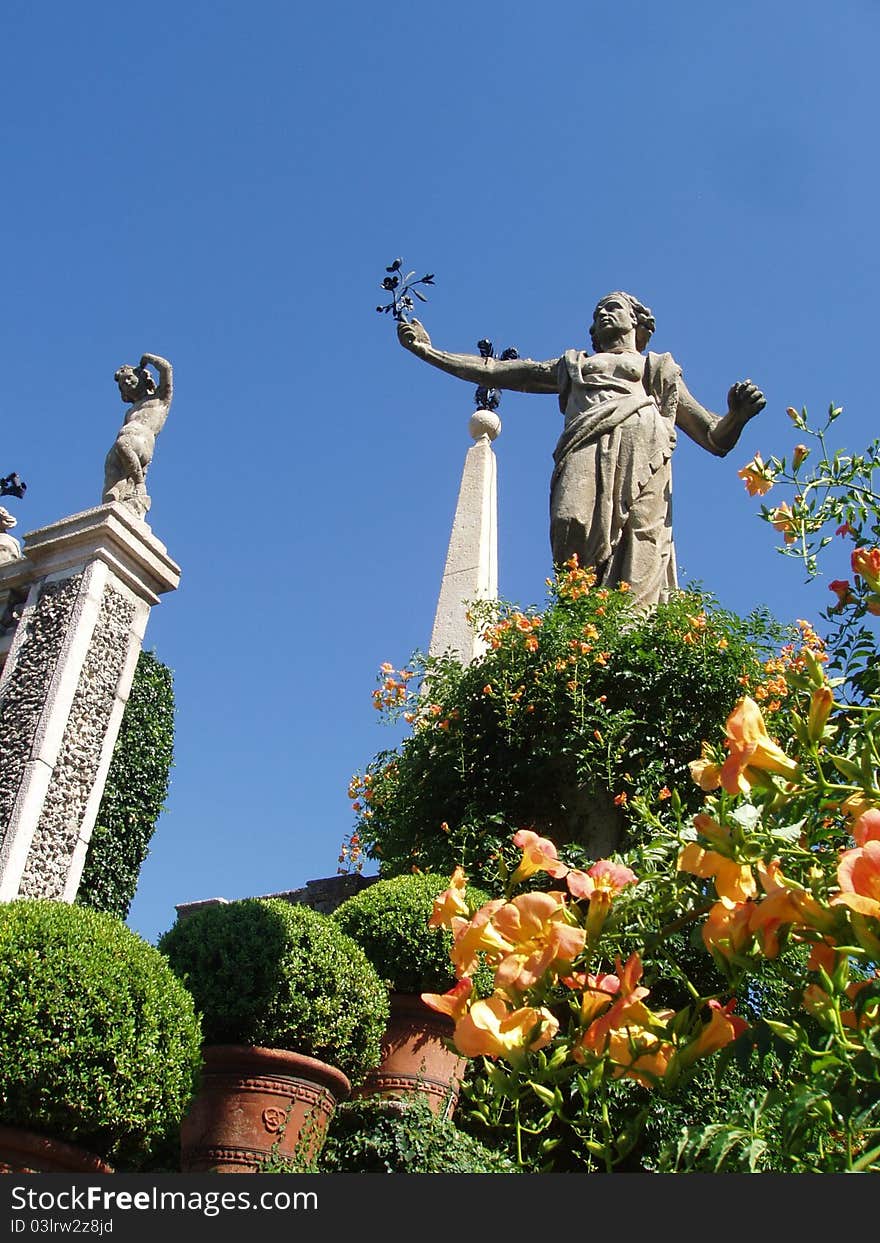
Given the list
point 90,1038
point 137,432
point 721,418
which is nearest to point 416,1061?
point 90,1038

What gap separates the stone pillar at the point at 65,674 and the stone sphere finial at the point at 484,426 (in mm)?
5750

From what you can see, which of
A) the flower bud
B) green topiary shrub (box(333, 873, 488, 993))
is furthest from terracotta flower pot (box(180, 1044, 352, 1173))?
the flower bud

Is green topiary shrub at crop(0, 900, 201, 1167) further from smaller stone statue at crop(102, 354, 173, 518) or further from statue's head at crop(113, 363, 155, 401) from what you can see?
statue's head at crop(113, 363, 155, 401)

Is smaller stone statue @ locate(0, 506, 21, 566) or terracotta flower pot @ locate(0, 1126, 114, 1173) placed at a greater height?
smaller stone statue @ locate(0, 506, 21, 566)

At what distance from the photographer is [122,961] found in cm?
323

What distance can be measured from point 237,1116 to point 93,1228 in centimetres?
197

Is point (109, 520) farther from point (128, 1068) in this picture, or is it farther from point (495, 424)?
point (495, 424)

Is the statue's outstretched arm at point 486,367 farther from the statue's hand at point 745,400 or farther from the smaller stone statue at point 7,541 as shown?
the smaller stone statue at point 7,541

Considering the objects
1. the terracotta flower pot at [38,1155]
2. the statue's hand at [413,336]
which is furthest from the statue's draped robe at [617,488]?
the terracotta flower pot at [38,1155]

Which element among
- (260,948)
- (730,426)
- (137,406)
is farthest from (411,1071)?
(730,426)

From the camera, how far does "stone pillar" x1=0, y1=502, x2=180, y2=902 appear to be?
198 inches

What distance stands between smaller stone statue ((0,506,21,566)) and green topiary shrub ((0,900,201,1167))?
4340mm

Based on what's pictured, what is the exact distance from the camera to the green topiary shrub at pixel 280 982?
12.4 ft

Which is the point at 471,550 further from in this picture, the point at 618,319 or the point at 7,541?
the point at 7,541
